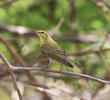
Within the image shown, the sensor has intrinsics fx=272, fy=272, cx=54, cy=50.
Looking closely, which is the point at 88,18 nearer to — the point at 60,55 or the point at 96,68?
the point at 96,68

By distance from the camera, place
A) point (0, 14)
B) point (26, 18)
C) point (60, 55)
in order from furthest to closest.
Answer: point (26, 18), point (0, 14), point (60, 55)

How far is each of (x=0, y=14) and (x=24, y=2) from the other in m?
0.42

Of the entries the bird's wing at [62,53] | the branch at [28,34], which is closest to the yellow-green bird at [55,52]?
the bird's wing at [62,53]

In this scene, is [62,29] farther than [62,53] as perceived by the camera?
Yes

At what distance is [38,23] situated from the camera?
9.48ft

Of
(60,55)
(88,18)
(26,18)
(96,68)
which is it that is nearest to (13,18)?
(26,18)

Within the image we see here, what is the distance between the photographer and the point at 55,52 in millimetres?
1673

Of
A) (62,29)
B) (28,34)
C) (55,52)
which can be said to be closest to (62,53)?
(55,52)

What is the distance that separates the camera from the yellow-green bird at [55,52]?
62.0 inches

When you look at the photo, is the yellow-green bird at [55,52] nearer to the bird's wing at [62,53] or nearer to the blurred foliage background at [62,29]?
the bird's wing at [62,53]

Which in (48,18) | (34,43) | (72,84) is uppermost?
(48,18)

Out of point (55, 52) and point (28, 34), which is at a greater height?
point (55, 52)

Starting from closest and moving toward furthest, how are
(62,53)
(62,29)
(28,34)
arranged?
(62,53) → (28,34) → (62,29)

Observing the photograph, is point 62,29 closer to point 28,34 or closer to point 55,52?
point 28,34
